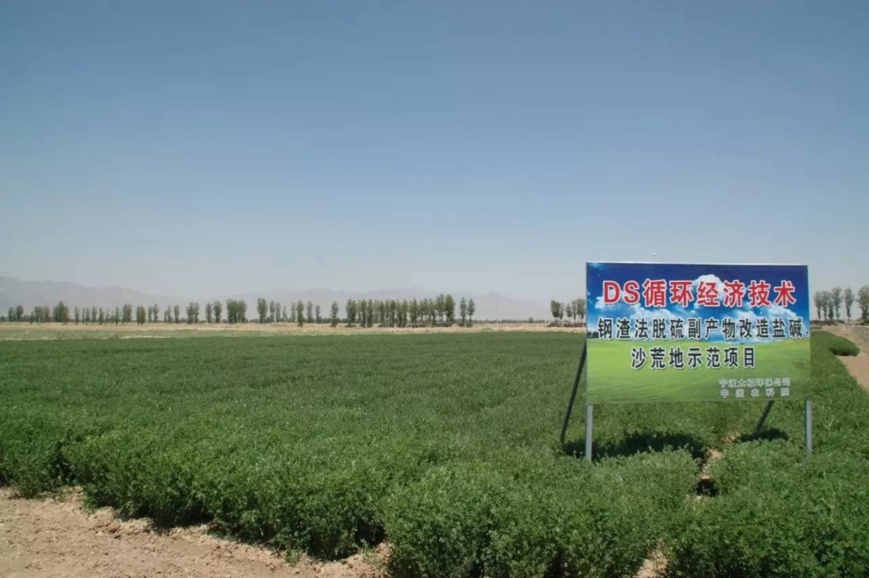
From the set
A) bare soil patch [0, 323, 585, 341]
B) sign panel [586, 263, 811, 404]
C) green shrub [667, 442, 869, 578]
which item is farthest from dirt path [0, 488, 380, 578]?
bare soil patch [0, 323, 585, 341]

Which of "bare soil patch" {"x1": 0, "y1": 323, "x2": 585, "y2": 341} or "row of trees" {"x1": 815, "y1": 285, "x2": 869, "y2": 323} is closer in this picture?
"bare soil patch" {"x1": 0, "y1": 323, "x2": 585, "y2": 341}

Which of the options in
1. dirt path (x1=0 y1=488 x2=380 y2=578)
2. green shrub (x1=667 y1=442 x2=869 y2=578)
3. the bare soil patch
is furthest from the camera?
the bare soil patch

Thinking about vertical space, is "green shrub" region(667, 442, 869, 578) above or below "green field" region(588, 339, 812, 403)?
below

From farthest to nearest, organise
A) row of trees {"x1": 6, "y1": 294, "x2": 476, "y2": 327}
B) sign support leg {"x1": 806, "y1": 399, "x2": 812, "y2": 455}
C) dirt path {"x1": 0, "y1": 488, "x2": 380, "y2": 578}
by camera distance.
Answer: row of trees {"x1": 6, "y1": 294, "x2": 476, "y2": 327}, sign support leg {"x1": 806, "y1": 399, "x2": 812, "y2": 455}, dirt path {"x1": 0, "y1": 488, "x2": 380, "y2": 578}

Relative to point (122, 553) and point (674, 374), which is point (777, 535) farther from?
point (122, 553)

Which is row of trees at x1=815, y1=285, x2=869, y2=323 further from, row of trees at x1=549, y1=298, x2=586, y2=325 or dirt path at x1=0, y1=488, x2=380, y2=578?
dirt path at x1=0, y1=488, x2=380, y2=578

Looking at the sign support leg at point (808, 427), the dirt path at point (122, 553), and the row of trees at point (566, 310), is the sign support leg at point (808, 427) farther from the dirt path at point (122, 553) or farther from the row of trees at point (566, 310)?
the row of trees at point (566, 310)

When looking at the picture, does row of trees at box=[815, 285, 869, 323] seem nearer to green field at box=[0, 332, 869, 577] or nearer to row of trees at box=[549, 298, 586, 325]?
row of trees at box=[549, 298, 586, 325]

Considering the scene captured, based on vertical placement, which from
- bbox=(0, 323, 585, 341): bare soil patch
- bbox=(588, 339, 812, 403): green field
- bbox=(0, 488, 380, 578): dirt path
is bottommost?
bbox=(0, 488, 380, 578): dirt path

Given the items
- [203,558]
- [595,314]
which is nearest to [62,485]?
Result: [203,558]

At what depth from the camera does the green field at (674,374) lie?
955 centimetres

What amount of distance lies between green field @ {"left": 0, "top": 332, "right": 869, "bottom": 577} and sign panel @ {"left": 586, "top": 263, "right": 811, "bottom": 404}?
1.02m

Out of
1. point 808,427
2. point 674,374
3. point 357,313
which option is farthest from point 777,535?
point 357,313

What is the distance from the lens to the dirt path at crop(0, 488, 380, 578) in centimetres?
673
